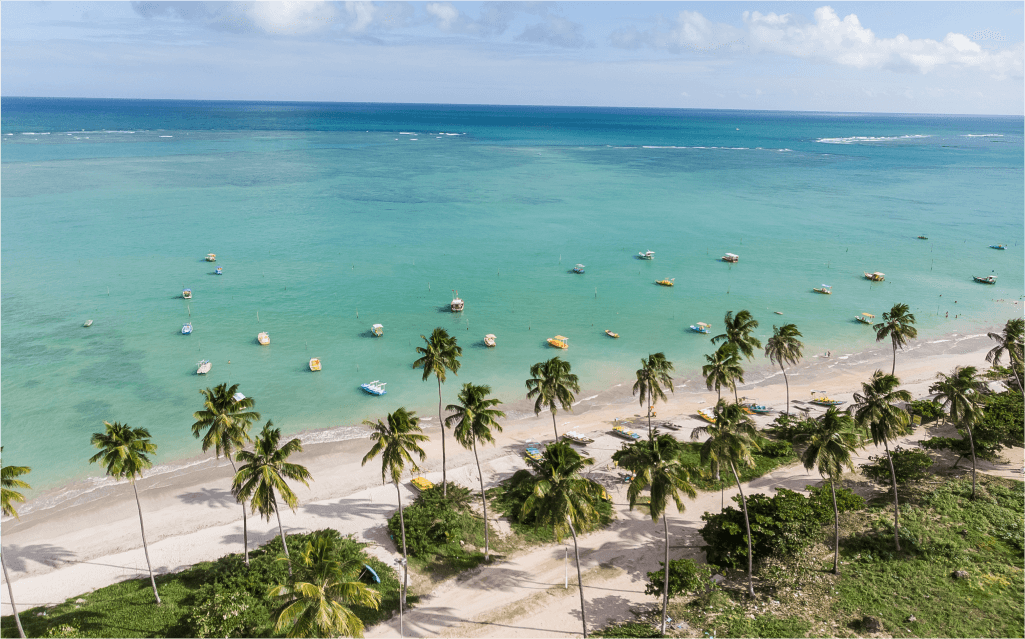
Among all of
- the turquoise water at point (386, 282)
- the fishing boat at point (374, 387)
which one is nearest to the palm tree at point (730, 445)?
the turquoise water at point (386, 282)

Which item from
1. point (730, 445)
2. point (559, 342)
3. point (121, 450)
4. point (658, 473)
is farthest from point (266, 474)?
point (559, 342)

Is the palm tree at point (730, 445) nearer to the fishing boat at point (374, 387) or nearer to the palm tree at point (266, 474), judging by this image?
the palm tree at point (266, 474)

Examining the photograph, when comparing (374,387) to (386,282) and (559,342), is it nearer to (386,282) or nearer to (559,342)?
(559,342)

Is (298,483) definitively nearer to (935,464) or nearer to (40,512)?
(40,512)

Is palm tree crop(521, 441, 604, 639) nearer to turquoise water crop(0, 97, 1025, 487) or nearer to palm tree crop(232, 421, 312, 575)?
palm tree crop(232, 421, 312, 575)

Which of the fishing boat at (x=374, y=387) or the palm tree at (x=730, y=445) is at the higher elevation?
the palm tree at (x=730, y=445)

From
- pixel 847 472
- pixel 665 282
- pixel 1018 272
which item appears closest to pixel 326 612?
pixel 847 472
